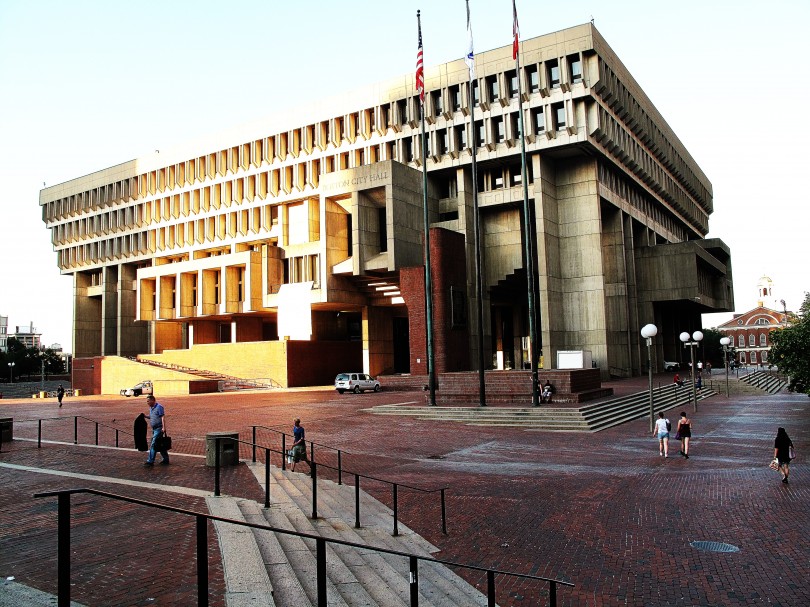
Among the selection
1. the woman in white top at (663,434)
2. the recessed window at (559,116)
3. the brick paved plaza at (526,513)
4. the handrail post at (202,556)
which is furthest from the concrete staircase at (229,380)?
the handrail post at (202,556)

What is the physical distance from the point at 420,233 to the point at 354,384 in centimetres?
1472

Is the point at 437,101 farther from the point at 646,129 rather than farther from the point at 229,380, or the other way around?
the point at 229,380

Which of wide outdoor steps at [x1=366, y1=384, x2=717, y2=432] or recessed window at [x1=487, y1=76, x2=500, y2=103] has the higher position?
recessed window at [x1=487, y1=76, x2=500, y2=103]

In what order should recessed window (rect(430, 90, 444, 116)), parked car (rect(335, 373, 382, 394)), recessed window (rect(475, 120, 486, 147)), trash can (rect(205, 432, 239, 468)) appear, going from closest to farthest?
trash can (rect(205, 432, 239, 468)) → parked car (rect(335, 373, 382, 394)) → recessed window (rect(475, 120, 486, 147)) → recessed window (rect(430, 90, 444, 116))

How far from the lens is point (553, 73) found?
48250 millimetres

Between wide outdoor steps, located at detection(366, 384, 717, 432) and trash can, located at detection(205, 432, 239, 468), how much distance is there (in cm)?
1309

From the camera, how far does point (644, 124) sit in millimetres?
58969

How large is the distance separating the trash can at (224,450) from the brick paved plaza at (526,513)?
0.32 meters

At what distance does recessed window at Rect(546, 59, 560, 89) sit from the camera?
47844 millimetres

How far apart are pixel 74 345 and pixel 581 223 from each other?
62.7 meters

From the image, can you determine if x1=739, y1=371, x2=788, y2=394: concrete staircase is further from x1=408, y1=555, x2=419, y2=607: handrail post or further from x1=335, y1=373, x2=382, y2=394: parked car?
x1=408, y1=555, x2=419, y2=607: handrail post

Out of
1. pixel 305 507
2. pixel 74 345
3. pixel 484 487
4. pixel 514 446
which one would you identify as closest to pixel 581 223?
pixel 514 446

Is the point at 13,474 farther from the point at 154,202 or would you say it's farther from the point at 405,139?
the point at 154,202

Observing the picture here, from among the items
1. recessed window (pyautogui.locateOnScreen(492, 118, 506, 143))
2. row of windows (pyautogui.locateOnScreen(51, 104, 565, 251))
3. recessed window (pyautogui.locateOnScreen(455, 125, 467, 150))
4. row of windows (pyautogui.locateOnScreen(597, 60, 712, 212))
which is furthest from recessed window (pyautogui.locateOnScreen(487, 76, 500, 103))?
row of windows (pyautogui.locateOnScreen(597, 60, 712, 212))
